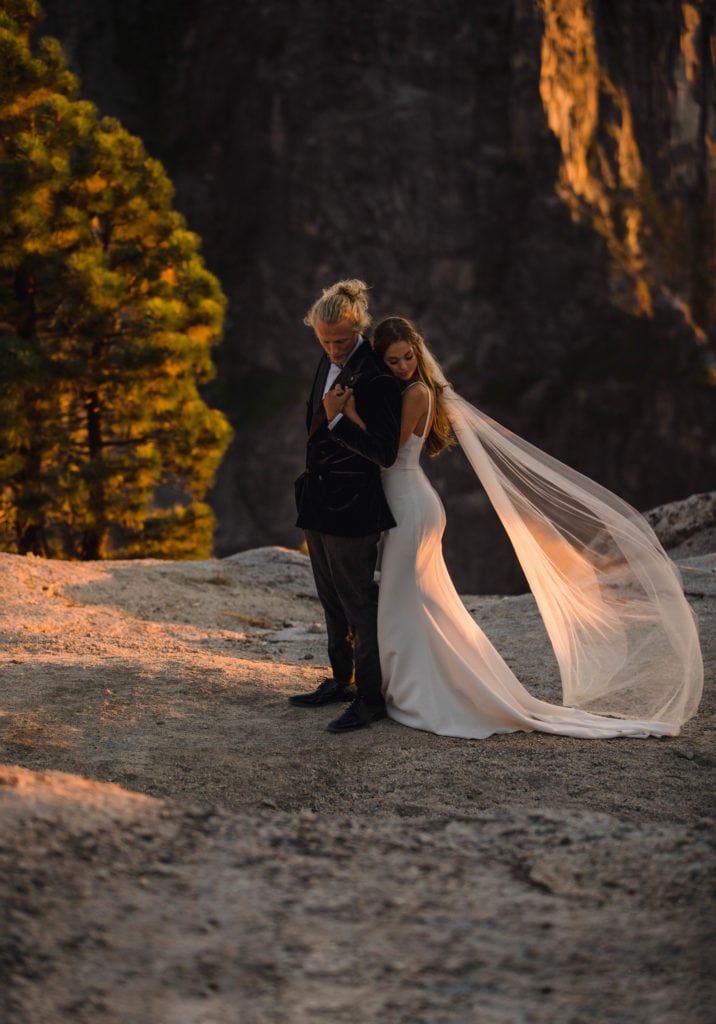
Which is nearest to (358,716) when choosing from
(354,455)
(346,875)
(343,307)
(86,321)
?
(354,455)

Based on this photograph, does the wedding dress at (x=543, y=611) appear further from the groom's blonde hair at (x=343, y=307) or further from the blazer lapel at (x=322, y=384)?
the groom's blonde hair at (x=343, y=307)

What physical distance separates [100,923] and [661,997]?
106 cm

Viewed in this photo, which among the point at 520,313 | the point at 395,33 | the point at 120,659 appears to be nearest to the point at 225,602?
the point at 120,659

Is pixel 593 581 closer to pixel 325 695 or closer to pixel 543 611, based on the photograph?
pixel 543 611

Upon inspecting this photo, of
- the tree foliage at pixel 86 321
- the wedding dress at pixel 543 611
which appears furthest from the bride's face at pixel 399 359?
the tree foliage at pixel 86 321

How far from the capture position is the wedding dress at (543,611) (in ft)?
13.6

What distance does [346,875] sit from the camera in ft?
7.71

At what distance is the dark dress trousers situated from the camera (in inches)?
155

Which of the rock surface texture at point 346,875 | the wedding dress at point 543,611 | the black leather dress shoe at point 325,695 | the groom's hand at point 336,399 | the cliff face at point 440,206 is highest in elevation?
the cliff face at point 440,206

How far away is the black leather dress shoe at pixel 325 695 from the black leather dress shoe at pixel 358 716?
0.92 feet

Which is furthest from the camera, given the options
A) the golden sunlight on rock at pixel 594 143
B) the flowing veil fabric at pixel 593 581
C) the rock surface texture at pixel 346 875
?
the golden sunlight on rock at pixel 594 143

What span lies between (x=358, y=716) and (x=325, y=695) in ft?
1.32

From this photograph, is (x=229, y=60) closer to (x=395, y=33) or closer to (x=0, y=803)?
(x=395, y=33)

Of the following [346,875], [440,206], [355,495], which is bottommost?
[346,875]
